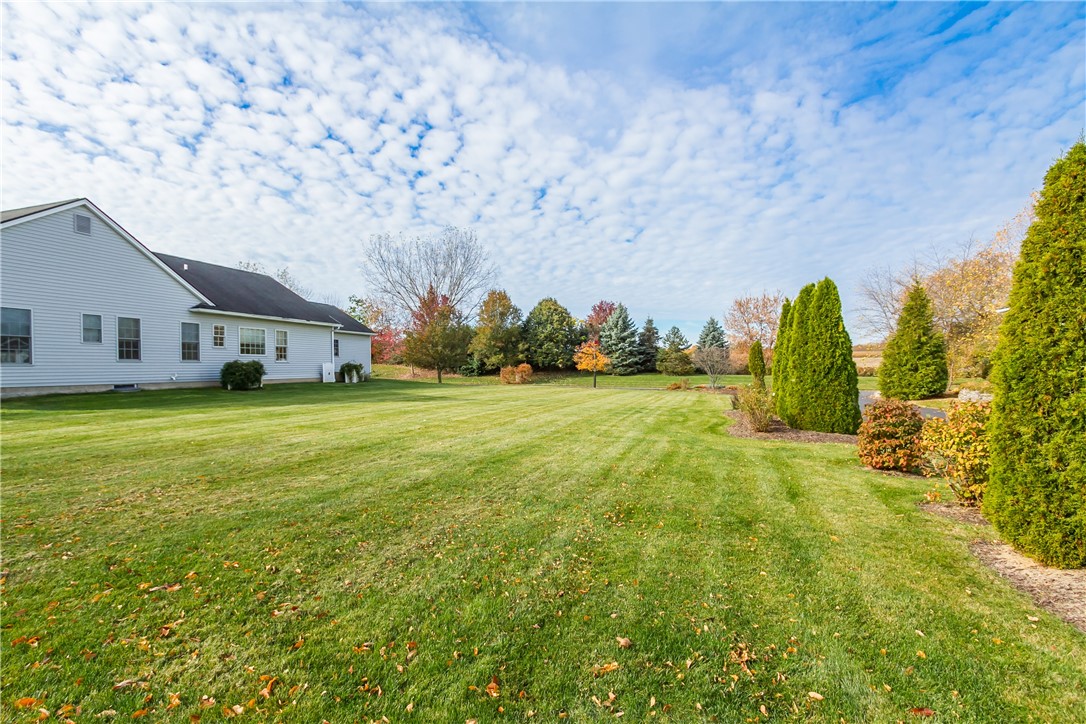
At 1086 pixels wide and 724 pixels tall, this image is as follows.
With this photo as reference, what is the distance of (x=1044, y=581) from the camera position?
10.5 ft


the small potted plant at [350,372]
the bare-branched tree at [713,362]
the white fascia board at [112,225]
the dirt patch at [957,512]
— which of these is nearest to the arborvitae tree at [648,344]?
the bare-branched tree at [713,362]

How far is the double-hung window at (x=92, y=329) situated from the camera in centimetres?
1281

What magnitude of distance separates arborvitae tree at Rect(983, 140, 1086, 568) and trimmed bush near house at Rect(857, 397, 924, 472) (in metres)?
2.87

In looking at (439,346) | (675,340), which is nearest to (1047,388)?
(439,346)

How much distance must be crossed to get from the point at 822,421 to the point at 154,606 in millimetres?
10807

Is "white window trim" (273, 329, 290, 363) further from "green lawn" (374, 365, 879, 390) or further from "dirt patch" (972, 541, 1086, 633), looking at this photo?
"dirt patch" (972, 541, 1086, 633)

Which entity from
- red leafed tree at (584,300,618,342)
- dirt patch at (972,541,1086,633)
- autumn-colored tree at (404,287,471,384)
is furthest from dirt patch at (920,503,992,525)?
red leafed tree at (584,300,618,342)

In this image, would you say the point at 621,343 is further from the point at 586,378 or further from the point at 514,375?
the point at 514,375

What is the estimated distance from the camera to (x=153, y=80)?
809 cm

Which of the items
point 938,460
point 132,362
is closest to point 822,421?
point 938,460

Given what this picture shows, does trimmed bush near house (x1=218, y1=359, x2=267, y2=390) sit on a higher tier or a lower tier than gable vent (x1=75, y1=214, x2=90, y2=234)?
lower

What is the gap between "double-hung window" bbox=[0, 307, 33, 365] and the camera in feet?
37.2

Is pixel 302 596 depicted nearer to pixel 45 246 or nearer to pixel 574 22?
pixel 574 22

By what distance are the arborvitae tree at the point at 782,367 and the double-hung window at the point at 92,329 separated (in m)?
19.8
